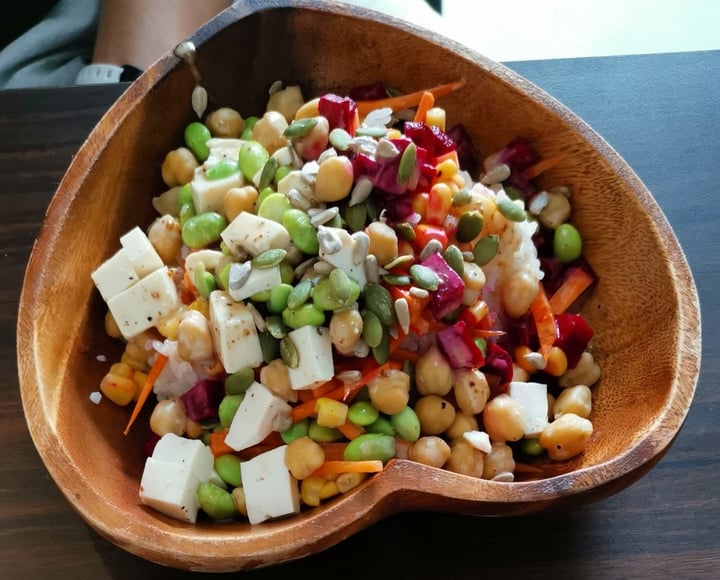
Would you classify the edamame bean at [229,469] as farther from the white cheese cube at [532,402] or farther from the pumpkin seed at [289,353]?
the white cheese cube at [532,402]

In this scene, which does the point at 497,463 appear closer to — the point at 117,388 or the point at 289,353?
the point at 289,353

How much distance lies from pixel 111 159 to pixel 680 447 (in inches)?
34.7

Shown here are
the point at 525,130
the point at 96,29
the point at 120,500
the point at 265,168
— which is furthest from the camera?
the point at 96,29

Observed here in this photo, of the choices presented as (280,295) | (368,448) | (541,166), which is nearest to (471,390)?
(368,448)

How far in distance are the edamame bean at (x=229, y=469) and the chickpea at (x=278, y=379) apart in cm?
10

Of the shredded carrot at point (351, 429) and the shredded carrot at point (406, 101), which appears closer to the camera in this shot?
the shredded carrot at point (351, 429)

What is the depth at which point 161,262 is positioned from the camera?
3.48 feet

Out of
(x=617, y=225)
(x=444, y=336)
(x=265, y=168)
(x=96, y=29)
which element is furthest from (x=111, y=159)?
(x=96, y=29)

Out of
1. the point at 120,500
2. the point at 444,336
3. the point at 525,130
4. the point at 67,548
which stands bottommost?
the point at 67,548

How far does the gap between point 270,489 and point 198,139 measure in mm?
523

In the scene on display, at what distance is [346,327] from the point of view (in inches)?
36.4

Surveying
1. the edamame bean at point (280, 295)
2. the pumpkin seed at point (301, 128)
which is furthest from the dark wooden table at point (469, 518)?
the pumpkin seed at point (301, 128)

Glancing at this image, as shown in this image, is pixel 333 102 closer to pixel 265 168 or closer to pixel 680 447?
pixel 265 168

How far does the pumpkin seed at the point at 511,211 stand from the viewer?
3.43ft
